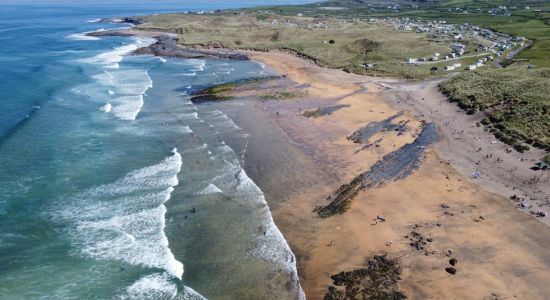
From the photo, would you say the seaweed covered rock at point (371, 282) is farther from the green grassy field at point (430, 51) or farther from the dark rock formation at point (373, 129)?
the green grassy field at point (430, 51)

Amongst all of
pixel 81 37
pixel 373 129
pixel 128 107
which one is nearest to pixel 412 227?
pixel 373 129

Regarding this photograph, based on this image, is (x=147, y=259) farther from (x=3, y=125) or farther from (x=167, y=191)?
(x=3, y=125)

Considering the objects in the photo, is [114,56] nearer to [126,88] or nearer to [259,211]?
[126,88]

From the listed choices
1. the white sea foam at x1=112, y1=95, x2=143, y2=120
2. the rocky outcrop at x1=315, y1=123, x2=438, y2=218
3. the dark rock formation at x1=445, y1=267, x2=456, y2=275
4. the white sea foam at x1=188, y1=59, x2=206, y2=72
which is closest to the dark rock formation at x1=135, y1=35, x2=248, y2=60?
the white sea foam at x1=188, y1=59, x2=206, y2=72

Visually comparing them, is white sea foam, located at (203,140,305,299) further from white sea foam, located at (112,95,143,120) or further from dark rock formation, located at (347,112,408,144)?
white sea foam, located at (112,95,143,120)

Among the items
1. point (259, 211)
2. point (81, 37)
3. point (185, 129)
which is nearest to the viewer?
point (259, 211)
